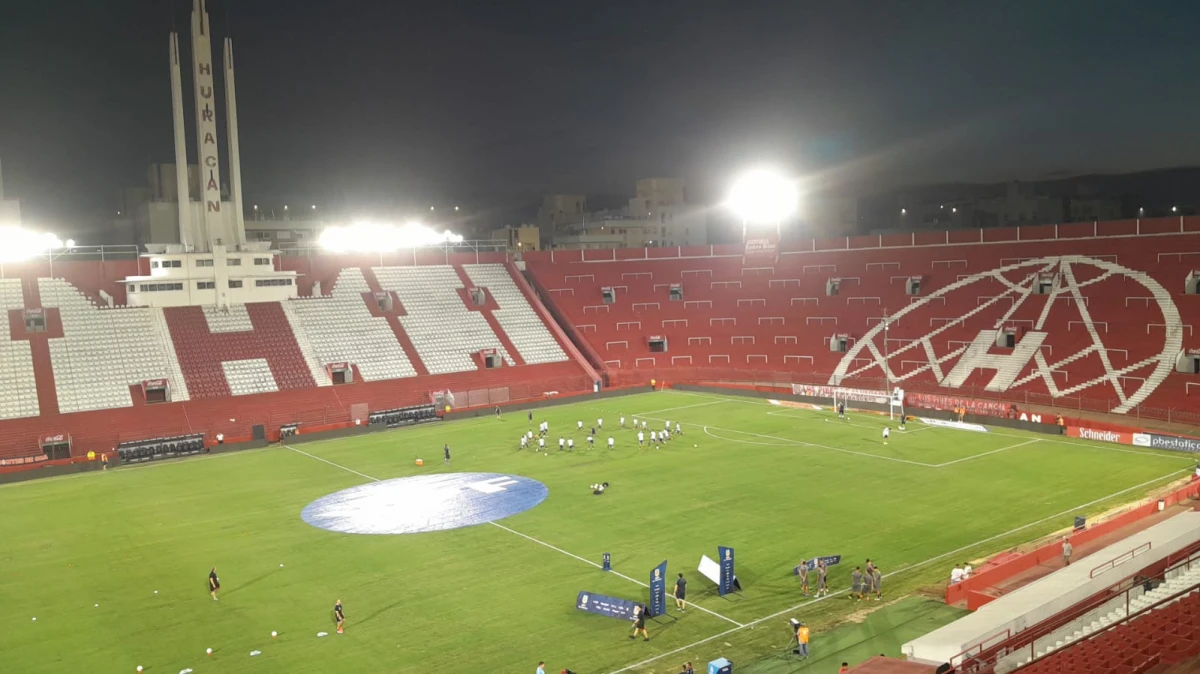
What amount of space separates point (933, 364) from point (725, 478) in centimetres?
2701

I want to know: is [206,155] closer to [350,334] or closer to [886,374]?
[350,334]

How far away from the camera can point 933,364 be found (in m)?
60.5

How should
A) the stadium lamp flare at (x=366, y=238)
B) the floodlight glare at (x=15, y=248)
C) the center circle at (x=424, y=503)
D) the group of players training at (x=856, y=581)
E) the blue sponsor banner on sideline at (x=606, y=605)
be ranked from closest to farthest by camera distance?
the blue sponsor banner on sideline at (x=606, y=605), the group of players training at (x=856, y=581), the center circle at (x=424, y=503), the floodlight glare at (x=15, y=248), the stadium lamp flare at (x=366, y=238)

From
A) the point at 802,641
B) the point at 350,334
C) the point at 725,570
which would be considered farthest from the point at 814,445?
the point at 350,334

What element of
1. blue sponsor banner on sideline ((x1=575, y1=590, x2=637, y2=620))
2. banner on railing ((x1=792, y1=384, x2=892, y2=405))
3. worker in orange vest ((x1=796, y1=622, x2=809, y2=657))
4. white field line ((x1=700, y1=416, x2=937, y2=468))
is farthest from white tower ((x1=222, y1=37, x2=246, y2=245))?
worker in orange vest ((x1=796, y1=622, x2=809, y2=657))

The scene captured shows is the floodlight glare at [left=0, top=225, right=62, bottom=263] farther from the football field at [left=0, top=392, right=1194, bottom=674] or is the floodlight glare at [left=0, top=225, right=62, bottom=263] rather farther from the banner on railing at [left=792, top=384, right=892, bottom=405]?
the banner on railing at [left=792, top=384, right=892, bottom=405]

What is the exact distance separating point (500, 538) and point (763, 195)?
47257 millimetres

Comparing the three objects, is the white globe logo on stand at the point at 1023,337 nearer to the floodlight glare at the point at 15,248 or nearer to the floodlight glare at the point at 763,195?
the floodlight glare at the point at 763,195

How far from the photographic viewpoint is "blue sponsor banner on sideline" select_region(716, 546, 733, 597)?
25903 millimetres

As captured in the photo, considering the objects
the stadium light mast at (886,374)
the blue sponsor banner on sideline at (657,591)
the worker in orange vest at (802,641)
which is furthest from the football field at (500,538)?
the stadium light mast at (886,374)

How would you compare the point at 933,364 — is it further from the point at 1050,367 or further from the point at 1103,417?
the point at 1103,417

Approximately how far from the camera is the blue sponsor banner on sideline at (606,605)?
24.1 meters

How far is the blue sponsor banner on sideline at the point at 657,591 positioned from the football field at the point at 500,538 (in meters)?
0.61

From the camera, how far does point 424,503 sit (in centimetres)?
3728
